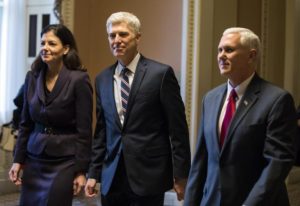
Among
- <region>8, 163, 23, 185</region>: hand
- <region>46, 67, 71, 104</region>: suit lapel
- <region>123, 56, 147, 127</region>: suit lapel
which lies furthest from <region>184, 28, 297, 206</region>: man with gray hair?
<region>8, 163, 23, 185</region>: hand

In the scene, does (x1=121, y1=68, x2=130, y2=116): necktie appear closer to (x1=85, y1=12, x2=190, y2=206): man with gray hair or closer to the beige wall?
(x1=85, y1=12, x2=190, y2=206): man with gray hair

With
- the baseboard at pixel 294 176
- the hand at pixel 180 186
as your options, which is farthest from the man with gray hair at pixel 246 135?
the baseboard at pixel 294 176

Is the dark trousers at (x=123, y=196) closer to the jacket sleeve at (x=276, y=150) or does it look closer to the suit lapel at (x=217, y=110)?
the suit lapel at (x=217, y=110)

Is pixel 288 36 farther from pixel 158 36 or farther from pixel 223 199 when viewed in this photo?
pixel 223 199

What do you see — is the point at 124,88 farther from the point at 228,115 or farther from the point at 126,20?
the point at 228,115

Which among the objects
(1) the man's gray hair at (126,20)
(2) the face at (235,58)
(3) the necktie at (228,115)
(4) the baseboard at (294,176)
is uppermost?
(1) the man's gray hair at (126,20)

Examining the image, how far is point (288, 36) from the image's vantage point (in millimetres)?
6754

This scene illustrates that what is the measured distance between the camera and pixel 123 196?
2.72 meters

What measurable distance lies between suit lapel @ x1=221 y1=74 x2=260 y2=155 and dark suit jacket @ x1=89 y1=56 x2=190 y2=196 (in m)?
0.44

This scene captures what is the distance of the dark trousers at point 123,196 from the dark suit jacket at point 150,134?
31 millimetres

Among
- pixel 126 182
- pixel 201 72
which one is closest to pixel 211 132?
pixel 126 182

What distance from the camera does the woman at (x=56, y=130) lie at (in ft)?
9.32

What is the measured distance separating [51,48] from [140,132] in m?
0.71

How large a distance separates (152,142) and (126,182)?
24cm
